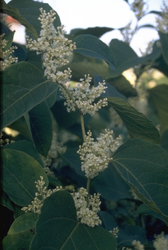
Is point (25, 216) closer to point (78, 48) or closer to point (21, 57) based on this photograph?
point (78, 48)

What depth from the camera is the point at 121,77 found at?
1.27 meters

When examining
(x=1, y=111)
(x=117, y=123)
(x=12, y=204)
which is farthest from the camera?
(x=117, y=123)

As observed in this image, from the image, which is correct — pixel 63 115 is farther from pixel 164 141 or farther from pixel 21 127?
pixel 164 141

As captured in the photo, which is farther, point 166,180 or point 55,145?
point 55,145

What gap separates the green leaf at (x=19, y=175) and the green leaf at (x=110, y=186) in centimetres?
34

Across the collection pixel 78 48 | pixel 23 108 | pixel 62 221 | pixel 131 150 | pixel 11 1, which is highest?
pixel 11 1

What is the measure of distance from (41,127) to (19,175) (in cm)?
17

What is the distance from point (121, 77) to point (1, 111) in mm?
791

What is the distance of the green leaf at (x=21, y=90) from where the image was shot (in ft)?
1.84

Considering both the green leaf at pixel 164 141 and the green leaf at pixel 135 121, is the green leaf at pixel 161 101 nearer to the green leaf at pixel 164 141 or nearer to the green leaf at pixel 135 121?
the green leaf at pixel 164 141

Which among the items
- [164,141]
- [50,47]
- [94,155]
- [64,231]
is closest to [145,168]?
[94,155]

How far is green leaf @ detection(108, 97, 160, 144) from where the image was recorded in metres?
0.73

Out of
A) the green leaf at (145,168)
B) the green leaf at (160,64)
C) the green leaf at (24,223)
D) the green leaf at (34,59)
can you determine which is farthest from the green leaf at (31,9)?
the green leaf at (160,64)

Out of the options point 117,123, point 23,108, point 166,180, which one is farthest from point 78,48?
point 117,123
